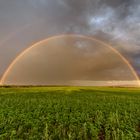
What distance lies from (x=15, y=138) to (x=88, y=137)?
466 cm

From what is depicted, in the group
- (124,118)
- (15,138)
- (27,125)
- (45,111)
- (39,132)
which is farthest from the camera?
(45,111)

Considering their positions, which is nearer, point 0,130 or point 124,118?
point 0,130

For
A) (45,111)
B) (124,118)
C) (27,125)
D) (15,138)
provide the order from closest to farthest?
1. (15,138)
2. (27,125)
3. (124,118)
4. (45,111)

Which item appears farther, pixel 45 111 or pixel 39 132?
pixel 45 111

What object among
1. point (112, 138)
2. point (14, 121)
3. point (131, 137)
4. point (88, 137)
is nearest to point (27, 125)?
point (14, 121)

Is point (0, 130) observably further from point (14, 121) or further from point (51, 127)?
point (51, 127)

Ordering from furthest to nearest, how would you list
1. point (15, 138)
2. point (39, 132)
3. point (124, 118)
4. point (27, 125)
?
point (124, 118), point (27, 125), point (39, 132), point (15, 138)

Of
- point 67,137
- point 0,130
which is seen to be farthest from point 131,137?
point 0,130

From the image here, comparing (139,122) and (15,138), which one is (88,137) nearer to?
(15,138)

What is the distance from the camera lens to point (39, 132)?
17.6 metres

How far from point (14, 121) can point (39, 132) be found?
3273 millimetres

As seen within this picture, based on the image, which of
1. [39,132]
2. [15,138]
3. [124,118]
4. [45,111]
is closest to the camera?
[15,138]

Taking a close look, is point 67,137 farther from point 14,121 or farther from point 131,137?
point 14,121

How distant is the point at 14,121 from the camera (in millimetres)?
19969
